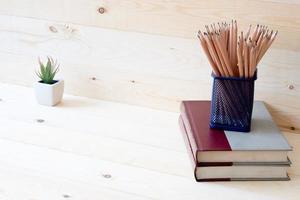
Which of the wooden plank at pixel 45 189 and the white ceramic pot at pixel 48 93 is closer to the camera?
the wooden plank at pixel 45 189

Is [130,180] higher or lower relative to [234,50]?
lower

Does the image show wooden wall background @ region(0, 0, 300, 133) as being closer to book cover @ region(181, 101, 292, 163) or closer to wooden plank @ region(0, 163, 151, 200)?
book cover @ region(181, 101, 292, 163)

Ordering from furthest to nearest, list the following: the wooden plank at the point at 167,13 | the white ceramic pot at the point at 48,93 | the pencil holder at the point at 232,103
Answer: the white ceramic pot at the point at 48,93, the wooden plank at the point at 167,13, the pencil holder at the point at 232,103

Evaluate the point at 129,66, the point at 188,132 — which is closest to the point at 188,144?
the point at 188,132

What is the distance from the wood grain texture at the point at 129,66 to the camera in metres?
1.05

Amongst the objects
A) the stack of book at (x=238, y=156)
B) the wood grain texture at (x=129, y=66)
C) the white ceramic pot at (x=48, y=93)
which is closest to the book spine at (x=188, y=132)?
the stack of book at (x=238, y=156)

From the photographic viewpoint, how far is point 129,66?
1.14 meters

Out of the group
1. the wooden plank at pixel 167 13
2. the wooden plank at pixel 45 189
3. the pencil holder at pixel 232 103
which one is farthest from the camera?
the wooden plank at pixel 167 13

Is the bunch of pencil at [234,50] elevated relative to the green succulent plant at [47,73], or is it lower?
elevated

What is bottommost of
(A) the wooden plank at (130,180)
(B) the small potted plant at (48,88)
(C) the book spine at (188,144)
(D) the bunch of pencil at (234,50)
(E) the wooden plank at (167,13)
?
(A) the wooden plank at (130,180)

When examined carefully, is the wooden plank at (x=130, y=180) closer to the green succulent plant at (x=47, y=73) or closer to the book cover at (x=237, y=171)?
the book cover at (x=237, y=171)

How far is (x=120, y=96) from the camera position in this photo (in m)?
1.17

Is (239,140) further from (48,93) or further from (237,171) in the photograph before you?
(48,93)

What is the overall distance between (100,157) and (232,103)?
0.27 m
